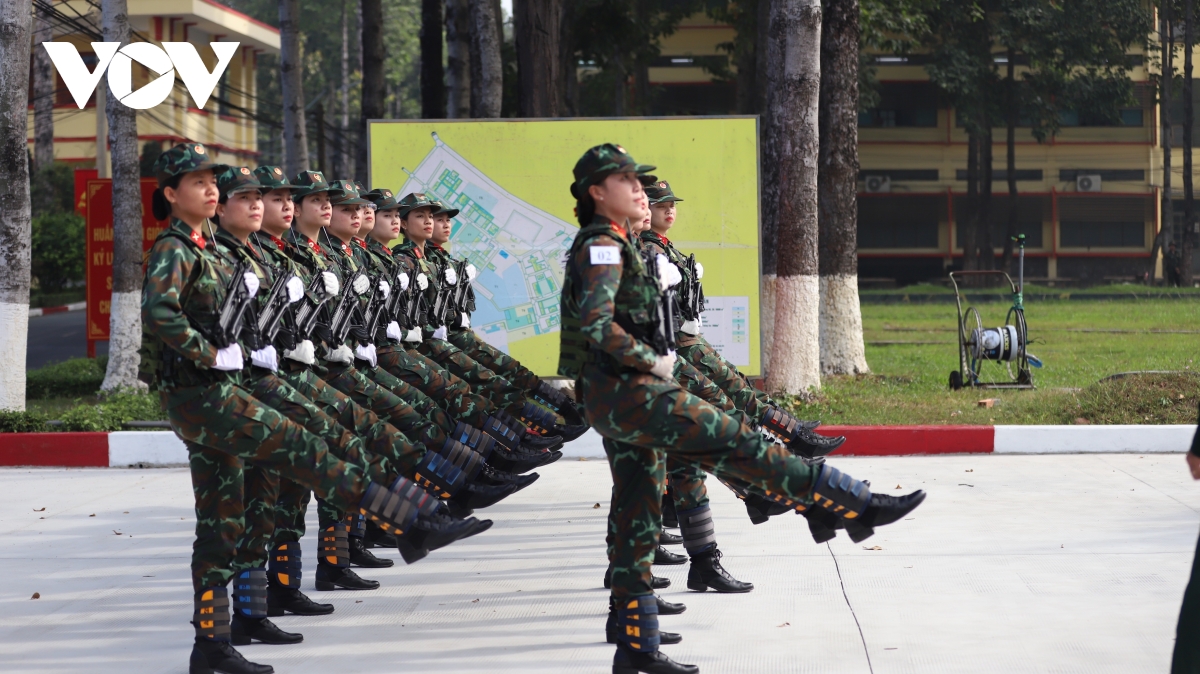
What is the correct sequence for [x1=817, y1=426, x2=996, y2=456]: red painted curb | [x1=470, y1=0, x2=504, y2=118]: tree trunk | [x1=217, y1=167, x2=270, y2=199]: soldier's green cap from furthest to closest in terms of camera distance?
1. [x1=470, y1=0, x2=504, y2=118]: tree trunk
2. [x1=817, y1=426, x2=996, y2=456]: red painted curb
3. [x1=217, y1=167, x2=270, y2=199]: soldier's green cap

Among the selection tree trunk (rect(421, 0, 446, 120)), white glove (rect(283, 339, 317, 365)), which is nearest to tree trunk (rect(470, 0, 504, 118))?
tree trunk (rect(421, 0, 446, 120))

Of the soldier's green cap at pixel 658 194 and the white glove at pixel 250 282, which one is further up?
the soldier's green cap at pixel 658 194

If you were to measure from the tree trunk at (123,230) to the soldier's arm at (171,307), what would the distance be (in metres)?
9.24

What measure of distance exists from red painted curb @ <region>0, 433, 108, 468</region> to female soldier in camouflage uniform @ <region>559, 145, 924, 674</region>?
23.6 feet

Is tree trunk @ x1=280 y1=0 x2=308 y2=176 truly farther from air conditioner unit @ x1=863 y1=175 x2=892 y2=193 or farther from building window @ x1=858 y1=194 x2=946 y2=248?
building window @ x1=858 y1=194 x2=946 y2=248

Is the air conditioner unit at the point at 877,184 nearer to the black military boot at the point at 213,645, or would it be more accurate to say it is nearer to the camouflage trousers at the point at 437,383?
the camouflage trousers at the point at 437,383

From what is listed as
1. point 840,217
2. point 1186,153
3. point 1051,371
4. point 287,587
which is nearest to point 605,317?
point 287,587

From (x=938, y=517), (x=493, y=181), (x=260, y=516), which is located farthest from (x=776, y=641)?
(x=493, y=181)

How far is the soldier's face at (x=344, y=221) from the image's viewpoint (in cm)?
748

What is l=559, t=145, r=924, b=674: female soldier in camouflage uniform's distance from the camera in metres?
4.91

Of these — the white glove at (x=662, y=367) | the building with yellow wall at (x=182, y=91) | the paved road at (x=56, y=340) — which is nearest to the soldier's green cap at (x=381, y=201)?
the white glove at (x=662, y=367)

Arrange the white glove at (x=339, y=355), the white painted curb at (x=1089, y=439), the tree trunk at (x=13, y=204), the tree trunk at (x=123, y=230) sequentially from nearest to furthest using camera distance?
the white glove at (x=339, y=355) → the white painted curb at (x=1089, y=439) → the tree trunk at (x=13, y=204) → the tree trunk at (x=123, y=230)

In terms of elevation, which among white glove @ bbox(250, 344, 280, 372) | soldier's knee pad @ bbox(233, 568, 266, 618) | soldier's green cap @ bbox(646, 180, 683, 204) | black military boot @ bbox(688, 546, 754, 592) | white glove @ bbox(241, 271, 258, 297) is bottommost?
black military boot @ bbox(688, 546, 754, 592)

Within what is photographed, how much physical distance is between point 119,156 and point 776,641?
34.5ft
